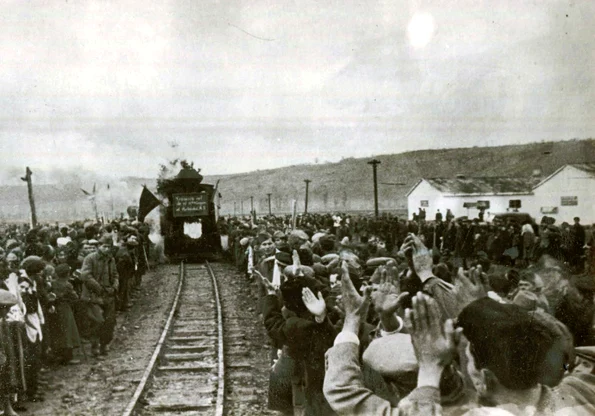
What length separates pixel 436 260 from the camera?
9766 millimetres

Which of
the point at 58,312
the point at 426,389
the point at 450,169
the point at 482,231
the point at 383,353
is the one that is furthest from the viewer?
the point at 450,169

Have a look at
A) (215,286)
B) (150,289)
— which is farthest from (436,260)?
(150,289)

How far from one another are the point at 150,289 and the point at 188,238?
704 centimetres

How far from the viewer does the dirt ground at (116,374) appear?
7520 mm

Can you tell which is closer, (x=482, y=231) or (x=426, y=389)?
(x=426, y=389)

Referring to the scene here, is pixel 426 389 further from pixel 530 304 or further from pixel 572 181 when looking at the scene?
pixel 572 181

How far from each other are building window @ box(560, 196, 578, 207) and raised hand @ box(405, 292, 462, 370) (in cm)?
2329

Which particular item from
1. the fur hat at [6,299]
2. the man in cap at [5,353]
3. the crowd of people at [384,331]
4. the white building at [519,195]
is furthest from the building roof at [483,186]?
the fur hat at [6,299]

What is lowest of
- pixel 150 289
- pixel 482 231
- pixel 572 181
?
pixel 150 289

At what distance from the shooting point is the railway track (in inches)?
293

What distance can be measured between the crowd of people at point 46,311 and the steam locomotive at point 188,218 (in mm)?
10695

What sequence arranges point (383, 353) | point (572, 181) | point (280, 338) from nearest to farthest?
point (383, 353) < point (280, 338) < point (572, 181)

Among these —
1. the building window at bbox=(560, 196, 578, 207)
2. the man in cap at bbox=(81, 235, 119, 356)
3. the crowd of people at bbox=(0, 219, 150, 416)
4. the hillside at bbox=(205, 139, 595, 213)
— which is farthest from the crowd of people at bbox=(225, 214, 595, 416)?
the hillside at bbox=(205, 139, 595, 213)

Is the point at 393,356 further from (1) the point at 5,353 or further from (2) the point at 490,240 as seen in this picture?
(2) the point at 490,240
